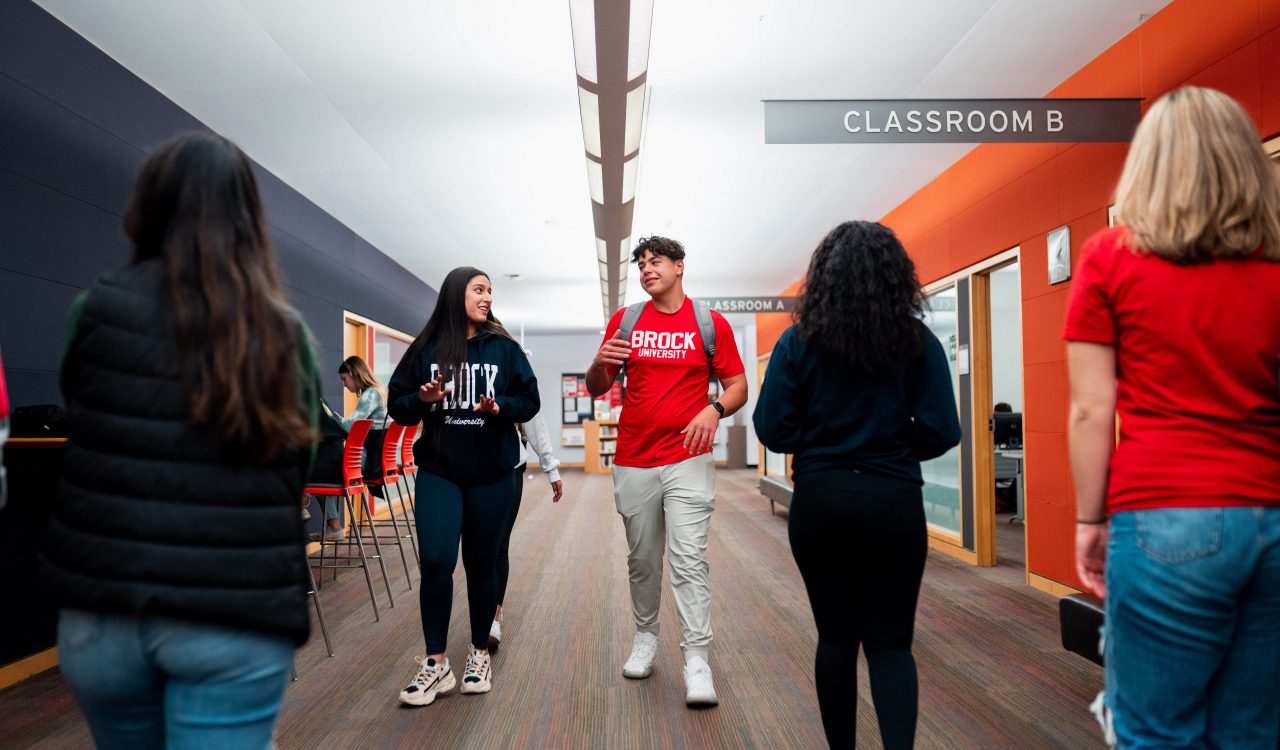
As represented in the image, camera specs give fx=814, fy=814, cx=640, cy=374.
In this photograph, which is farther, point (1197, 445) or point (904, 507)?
point (904, 507)

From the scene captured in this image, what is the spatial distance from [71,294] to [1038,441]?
5132mm

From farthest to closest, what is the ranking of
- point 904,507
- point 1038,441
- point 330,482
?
point 1038,441 < point 330,482 < point 904,507

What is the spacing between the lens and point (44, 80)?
3521mm

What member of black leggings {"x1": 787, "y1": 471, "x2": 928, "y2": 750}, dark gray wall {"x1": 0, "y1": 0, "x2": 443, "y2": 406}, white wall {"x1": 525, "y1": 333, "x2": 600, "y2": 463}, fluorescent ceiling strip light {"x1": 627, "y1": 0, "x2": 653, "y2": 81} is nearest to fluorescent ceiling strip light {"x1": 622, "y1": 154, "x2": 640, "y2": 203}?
fluorescent ceiling strip light {"x1": 627, "y1": 0, "x2": 653, "y2": 81}

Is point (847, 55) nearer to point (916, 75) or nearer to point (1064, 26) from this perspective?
point (916, 75)

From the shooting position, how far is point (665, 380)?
Answer: 2.78 m

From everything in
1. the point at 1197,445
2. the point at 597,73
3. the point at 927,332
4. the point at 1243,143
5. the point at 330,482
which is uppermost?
the point at 597,73

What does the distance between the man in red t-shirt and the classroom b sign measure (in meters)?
0.95

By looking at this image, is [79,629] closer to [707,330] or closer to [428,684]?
[428,684]

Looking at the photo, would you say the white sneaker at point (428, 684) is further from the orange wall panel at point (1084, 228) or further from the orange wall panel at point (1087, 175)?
the orange wall panel at point (1087, 175)

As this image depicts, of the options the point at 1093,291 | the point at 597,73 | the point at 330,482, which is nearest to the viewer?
the point at 1093,291

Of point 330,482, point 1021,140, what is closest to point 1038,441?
point 1021,140

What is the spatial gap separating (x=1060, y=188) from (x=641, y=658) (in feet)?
11.3

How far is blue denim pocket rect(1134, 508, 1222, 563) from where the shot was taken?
1043mm
